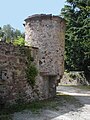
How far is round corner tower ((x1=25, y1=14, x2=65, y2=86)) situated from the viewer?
16828 mm

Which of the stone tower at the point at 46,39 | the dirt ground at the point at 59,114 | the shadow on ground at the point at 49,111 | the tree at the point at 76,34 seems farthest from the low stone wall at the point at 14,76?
the tree at the point at 76,34

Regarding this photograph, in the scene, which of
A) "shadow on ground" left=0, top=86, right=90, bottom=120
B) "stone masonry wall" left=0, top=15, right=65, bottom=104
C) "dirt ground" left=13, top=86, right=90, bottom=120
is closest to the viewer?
"dirt ground" left=13, top=86, right=90, bottom=120

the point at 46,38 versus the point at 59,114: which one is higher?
the point at 46,38

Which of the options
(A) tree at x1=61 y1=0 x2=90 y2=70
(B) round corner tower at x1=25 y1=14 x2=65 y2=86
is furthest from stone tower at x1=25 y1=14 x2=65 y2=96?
(A) tree at x1=61 y1=0 x2=90 y2=70

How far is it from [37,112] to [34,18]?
6.05 metres

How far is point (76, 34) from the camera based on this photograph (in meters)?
29.5

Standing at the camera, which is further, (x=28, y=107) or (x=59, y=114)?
(x=28, y=107)

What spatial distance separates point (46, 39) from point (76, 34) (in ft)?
42.7

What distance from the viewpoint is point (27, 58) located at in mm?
15141

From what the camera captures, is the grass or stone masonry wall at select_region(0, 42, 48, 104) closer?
the grass

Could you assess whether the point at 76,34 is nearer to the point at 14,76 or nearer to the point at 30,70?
the point at 30,70

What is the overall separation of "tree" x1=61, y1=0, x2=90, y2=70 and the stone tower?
1072cm

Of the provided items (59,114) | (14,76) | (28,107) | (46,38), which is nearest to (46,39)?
(46,38)

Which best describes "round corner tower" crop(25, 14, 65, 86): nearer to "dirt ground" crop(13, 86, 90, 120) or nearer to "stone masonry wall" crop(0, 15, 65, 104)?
"stone masonry wall" crop(0, 15, 65, 104)
